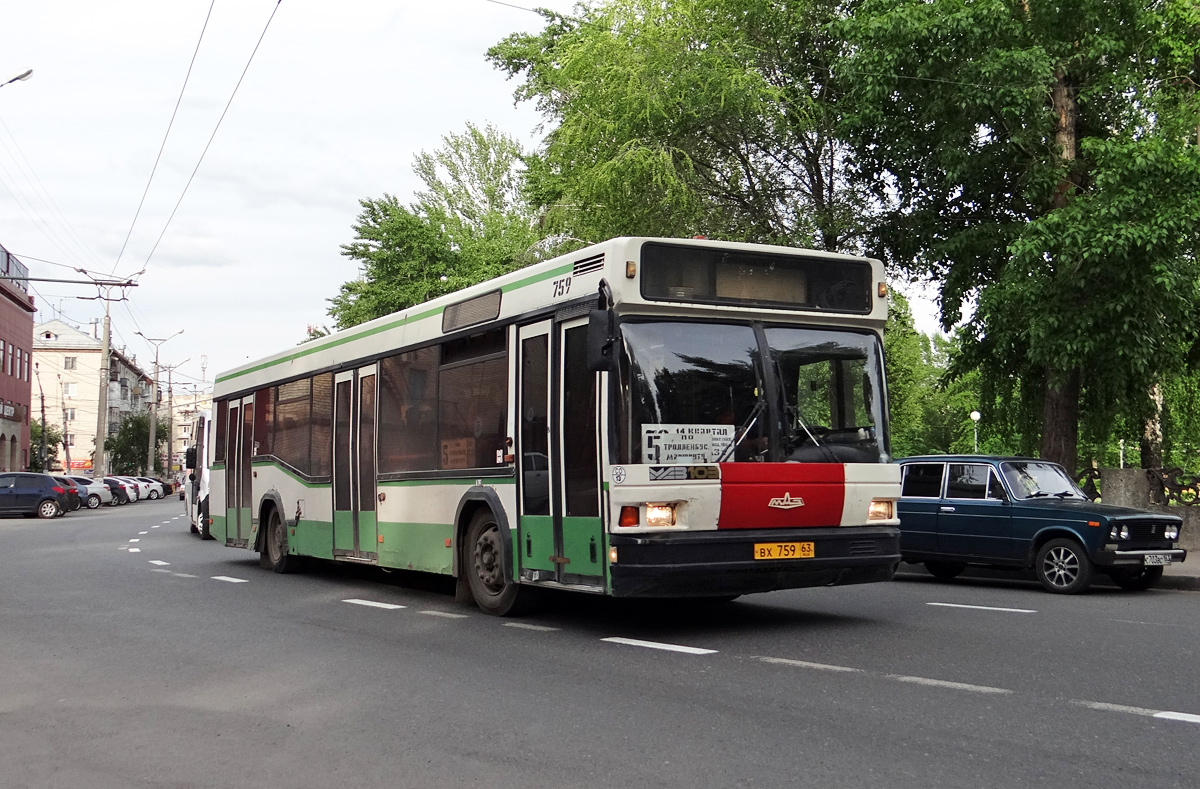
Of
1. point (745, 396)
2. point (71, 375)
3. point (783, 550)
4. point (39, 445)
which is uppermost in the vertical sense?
point (71, 375)

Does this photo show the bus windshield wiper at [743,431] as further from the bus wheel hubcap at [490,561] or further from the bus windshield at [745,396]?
the bus wheel hubcap at [490,561]

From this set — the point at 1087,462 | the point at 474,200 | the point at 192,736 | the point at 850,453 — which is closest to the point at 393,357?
the point at 850,453

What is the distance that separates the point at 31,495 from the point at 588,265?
42939mm

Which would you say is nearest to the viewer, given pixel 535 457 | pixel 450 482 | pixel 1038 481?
pixel 535 457

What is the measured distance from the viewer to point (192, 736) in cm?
664

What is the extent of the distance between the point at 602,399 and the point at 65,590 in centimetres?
906

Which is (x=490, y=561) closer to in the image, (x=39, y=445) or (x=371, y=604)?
(x=371, y=604)

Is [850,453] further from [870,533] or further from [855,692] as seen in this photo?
[855,692]

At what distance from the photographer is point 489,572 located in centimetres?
1155

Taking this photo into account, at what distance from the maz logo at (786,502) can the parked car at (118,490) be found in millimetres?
57180

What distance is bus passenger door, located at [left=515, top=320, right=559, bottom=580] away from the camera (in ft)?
34.2

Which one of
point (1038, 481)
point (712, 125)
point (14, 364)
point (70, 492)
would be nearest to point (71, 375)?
point (14, 364)

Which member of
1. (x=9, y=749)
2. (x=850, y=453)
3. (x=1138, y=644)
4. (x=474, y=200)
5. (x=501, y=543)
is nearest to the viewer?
(x=9, y=749)

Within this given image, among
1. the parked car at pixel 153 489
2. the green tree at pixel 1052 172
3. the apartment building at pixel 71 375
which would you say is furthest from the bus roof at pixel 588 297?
the apartment building at pixel 71 375
